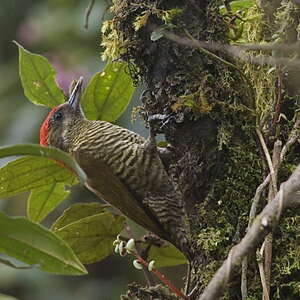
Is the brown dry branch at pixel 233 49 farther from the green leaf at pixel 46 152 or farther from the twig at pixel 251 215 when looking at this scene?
the green leaf at pixel 46 152

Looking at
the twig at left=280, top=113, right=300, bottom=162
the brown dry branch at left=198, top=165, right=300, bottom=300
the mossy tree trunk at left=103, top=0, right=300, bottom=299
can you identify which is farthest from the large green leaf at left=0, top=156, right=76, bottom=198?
the brown dry branch at left=198, top=165, right=300, bottom=300

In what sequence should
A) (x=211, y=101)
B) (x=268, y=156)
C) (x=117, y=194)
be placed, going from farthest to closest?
1. (x=117, y=194)
2. (x=211, y=101)
3. (x=268, y=156)

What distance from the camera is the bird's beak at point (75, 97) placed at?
2967mm

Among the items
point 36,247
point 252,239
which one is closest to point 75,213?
point 36,247

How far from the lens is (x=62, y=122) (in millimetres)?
3021

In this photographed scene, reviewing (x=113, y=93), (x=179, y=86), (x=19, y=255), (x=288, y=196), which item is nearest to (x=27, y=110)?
(x=113, y=93)

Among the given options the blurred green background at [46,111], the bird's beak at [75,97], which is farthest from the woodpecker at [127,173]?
the blurred green background at [46,111]

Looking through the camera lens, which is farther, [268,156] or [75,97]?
[75,97]

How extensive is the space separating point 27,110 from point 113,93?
180cm

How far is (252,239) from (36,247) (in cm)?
54

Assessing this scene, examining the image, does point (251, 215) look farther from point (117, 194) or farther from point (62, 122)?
point (62, 122)

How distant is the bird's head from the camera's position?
2.97m

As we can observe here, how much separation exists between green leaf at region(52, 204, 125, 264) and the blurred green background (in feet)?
4.67

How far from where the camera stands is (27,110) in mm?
4234
